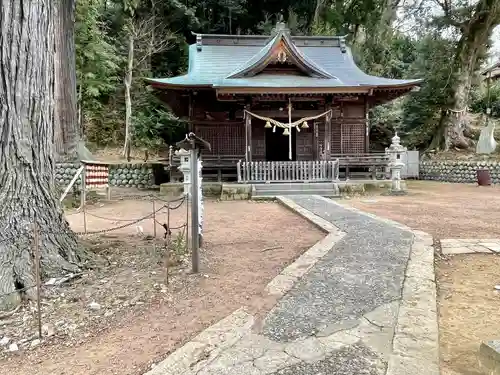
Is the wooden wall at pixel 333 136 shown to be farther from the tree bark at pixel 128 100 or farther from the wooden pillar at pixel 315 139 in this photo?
the tree bark at pixel 128 100

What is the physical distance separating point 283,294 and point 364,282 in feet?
2.79

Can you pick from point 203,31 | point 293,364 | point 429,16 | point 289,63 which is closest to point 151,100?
point 203,31

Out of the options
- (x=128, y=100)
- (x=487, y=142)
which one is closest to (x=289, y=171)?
(x=128, y=100)

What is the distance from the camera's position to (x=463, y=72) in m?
17.9

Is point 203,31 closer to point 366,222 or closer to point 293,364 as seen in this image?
point 366,222

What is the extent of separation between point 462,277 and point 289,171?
842cm

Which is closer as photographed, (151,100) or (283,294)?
(283,294)

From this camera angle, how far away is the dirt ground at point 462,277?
255 cm

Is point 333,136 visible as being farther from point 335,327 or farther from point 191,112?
point 335,327

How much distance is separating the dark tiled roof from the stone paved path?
896 centimetres

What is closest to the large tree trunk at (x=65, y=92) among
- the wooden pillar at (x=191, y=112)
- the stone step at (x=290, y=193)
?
the wooden pillar at (x=191, y=112)

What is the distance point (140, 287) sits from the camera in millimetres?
3777

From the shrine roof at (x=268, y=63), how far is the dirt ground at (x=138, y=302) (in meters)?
7.51

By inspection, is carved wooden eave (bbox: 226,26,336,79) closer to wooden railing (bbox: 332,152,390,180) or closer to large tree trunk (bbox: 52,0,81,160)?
wooden railing (bbox: 332,152,390,180)
